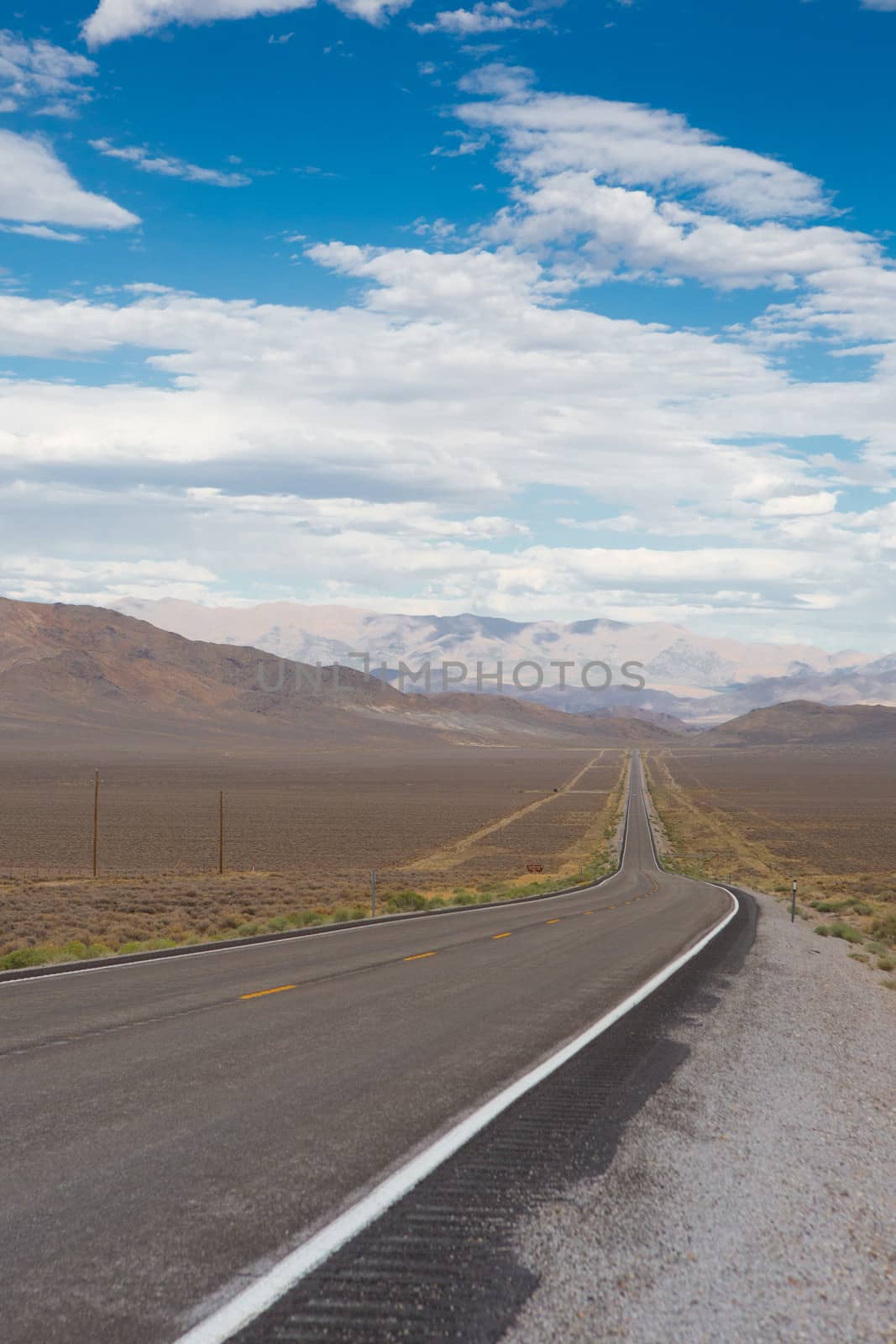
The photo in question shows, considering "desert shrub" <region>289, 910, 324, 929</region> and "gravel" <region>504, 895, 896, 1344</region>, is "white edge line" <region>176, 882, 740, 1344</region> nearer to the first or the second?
"gravel" <region>504, 895, 896, 1344</region>

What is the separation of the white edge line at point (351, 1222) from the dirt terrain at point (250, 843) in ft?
47.6

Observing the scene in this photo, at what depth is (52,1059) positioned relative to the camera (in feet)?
29.3

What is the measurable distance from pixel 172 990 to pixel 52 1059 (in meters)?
3.92

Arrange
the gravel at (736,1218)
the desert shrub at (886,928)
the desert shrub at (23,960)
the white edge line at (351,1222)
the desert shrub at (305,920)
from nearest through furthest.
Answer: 1. the white edge line at (351,1222)
2. the gravel at (736,1218)
3. the desert shrub at (23,960)
4. the desert shrub at (305,920)
5. the desert shrub at (886,928)

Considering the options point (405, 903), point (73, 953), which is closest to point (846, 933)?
point (405, 903)

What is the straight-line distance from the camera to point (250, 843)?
2544 inches

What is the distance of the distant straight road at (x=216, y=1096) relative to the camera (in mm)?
4973

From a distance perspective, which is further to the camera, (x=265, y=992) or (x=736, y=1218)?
(x=265, y=992)

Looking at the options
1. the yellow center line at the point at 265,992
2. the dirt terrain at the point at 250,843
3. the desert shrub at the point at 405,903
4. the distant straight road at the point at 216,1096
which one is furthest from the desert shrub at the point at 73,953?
the desert shrub at the point at 405,903

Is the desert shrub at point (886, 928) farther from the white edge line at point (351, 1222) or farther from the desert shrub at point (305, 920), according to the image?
the white edge line at point (351, 1222)

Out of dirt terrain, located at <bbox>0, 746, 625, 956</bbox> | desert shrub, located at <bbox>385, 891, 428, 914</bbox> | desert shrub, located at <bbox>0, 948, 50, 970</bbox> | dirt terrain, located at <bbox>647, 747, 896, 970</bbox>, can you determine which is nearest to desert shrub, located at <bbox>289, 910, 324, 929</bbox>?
dirt terrain, located at <bbox>0, 746, 625, 956</bbox>

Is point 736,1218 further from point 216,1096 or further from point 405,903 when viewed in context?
point 405,903

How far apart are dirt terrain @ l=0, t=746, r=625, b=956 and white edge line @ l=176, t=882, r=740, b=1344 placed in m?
14.5

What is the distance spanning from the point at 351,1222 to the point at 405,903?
84.9ft
